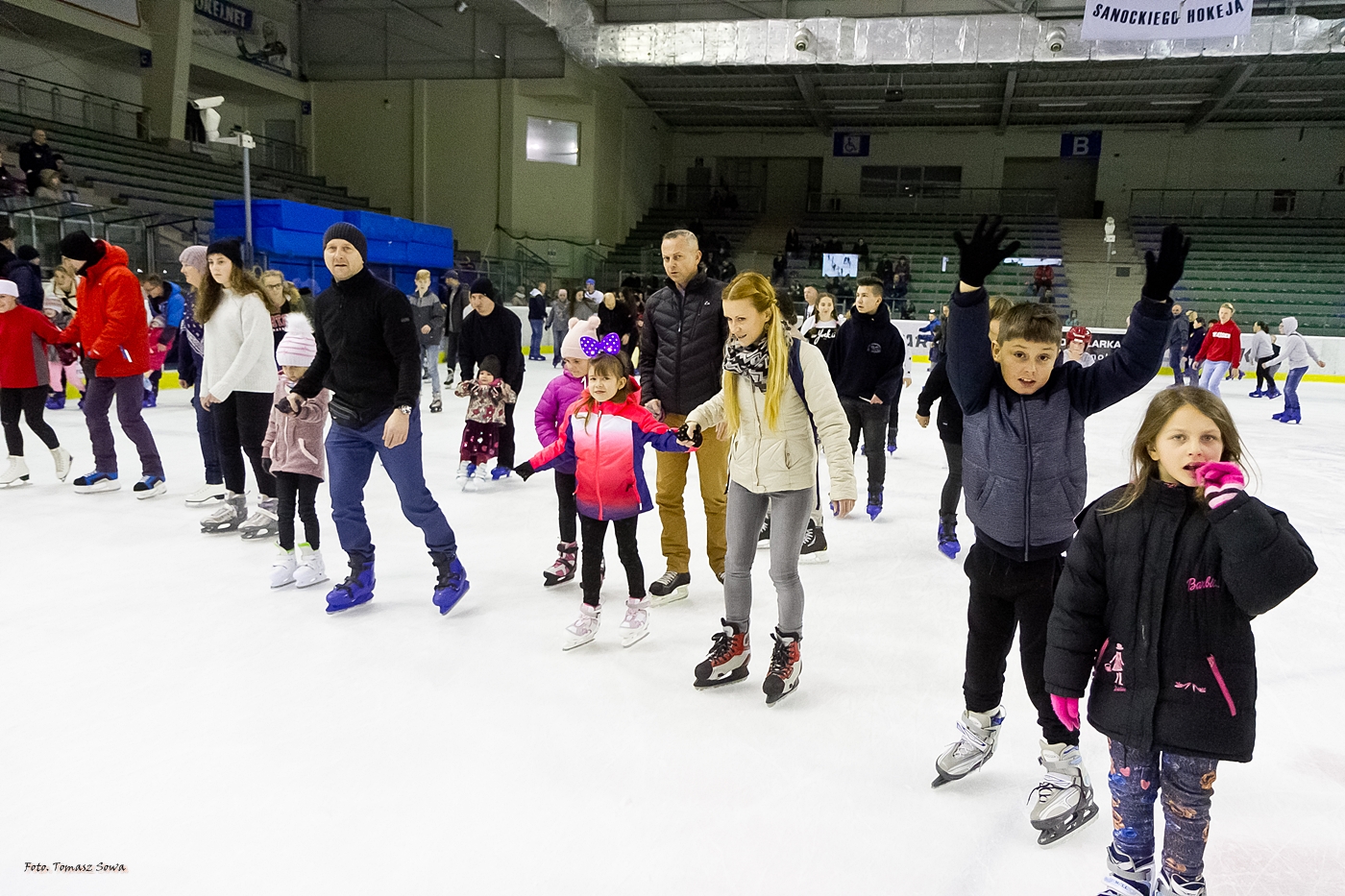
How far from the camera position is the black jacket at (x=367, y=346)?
9.94ft

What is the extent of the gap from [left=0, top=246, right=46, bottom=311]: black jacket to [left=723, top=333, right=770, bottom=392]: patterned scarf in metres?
6.42

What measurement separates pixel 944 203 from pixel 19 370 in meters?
23.7

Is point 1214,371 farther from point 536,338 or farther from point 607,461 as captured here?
point 607,461

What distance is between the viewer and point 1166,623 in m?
1.54

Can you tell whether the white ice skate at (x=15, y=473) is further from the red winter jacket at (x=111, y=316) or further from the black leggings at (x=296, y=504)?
the black leggings at (x=296, y=504)

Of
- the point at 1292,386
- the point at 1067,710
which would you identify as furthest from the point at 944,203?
the point at 1067,710

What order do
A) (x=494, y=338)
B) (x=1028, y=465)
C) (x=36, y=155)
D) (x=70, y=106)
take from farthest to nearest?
(x=70, y=106)
(x=36, y=155)
(x=494, y=338)
(x=1028, y=465)

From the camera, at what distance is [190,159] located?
655 inches

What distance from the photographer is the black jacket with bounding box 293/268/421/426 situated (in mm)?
3029

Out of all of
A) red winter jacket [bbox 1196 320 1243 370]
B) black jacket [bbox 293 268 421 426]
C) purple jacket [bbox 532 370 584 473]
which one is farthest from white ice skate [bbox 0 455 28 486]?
red winter jacket [bbox 1196 320 1243 370]

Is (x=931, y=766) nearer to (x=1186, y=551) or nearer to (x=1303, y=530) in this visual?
(x=1186, y=551)

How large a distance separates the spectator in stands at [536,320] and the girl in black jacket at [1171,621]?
45.8 ft

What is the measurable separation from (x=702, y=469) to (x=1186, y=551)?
2124 millimetres

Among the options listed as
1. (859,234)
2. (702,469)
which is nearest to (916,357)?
(859,234)
